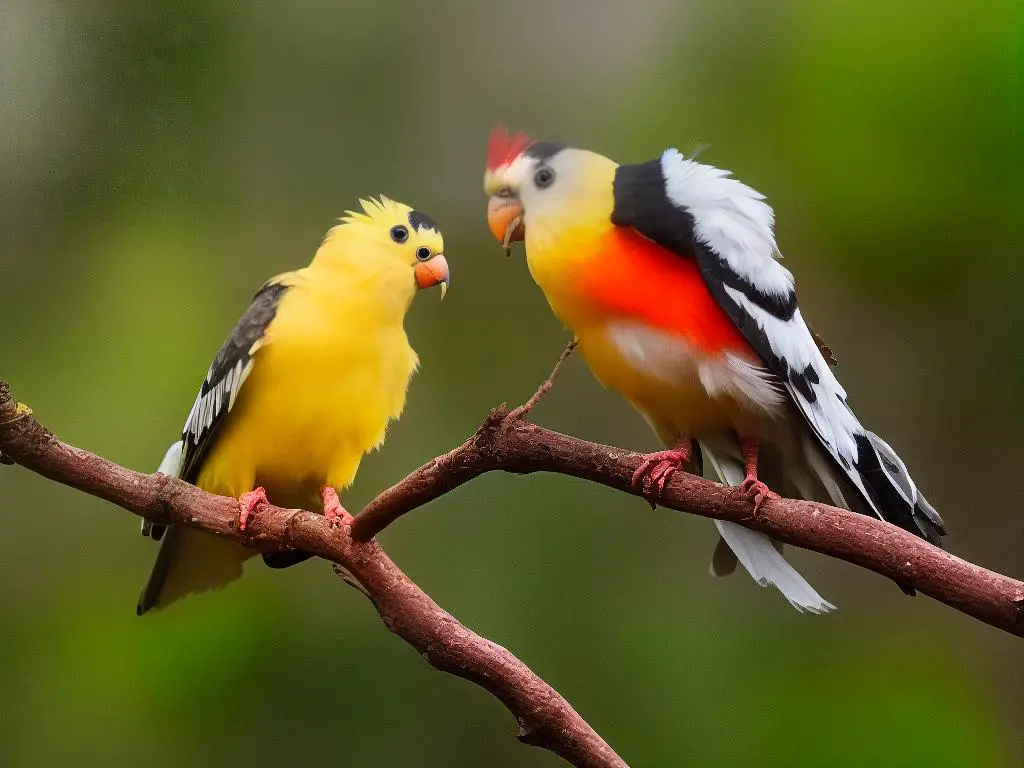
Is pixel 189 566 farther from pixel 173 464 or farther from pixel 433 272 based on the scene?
pixel 433 272

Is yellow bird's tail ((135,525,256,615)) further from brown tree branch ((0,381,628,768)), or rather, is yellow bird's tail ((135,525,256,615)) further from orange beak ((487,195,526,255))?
orange beak ((487,195,526,255))

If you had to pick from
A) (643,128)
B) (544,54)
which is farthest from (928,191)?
(544,54)

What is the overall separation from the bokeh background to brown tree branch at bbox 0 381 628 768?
0.49m

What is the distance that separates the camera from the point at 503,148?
1.30m

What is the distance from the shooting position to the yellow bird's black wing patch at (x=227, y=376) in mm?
1283

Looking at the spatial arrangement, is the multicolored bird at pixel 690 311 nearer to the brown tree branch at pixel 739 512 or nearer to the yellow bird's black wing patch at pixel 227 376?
the brown tree branch at pixel 739 512

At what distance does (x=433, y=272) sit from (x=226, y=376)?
0.29m

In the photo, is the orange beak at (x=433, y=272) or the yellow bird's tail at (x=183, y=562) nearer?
the orange beak at (x=433, y=272)

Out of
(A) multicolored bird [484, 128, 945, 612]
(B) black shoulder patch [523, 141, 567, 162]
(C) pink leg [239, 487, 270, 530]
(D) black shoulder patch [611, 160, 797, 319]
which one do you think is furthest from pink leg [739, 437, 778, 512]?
(C) pink leg [239, 487, 270, 530]

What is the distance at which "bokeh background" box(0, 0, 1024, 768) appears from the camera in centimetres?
176

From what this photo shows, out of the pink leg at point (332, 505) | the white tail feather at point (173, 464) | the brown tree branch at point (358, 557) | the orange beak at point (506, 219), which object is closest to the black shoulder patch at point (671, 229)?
the orange beak at point (506, 219)

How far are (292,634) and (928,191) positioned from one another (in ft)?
4.58

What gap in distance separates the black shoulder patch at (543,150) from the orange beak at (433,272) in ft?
0.55

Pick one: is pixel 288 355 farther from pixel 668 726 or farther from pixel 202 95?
pixel 668 726
